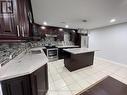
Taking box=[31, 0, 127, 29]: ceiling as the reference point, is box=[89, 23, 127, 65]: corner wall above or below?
below

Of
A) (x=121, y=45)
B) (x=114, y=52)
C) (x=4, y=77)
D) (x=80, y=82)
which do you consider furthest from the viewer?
(x=114, y=52)

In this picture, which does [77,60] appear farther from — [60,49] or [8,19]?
[8,19]

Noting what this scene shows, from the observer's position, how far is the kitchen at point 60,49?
1.01m

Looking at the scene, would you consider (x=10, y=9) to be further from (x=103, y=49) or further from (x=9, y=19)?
(x=103, y=49)

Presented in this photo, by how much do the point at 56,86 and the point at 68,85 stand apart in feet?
1.20

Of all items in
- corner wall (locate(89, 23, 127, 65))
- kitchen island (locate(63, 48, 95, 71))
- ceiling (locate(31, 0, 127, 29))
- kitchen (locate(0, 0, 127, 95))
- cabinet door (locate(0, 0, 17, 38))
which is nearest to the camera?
cabinet door (locate(0, 0, 17, 38))

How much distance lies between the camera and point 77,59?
2.95 m

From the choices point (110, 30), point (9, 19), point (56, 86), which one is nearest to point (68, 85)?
point (56, 86)

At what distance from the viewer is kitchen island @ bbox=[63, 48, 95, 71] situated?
2820 millimetres

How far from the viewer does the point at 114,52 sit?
406 cm

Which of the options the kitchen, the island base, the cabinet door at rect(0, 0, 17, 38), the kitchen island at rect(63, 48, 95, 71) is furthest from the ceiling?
the island base

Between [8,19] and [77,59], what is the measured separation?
8.46 feet

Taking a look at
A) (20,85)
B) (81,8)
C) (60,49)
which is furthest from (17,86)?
(60,49)

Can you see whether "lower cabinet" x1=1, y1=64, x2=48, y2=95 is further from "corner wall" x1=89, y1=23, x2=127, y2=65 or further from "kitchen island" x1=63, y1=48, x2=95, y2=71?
"corner wall" x1=89, y1=23, x2=127, y2=65
